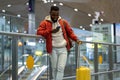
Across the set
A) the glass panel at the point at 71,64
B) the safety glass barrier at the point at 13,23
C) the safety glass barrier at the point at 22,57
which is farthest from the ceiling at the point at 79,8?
the safety glass barrier at the point at 22,57

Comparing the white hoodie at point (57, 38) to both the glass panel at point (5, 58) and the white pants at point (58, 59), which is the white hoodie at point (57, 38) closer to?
the white pants at point (58, 59)

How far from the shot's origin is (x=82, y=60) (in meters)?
7.37

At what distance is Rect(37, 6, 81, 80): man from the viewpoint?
4.96 m

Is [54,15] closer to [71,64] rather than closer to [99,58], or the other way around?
[71,64]

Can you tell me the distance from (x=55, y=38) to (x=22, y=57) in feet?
1.95

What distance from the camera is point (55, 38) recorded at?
16.6 ft

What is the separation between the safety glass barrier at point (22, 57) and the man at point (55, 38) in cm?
21

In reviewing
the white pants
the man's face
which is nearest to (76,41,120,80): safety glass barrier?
the white pants

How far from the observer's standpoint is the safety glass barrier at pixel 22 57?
458 cm

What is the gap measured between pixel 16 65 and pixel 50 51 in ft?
2.00

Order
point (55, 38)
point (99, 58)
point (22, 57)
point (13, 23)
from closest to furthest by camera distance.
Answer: point (22, 57) → point (55, 38) → point (99, 58) → point (13, 23)

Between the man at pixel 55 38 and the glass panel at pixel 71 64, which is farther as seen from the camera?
the glass panel at pixel 71 64

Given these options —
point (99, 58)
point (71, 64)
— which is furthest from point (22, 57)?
point (99, 58)

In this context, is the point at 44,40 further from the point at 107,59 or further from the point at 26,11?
the point at 26,11
